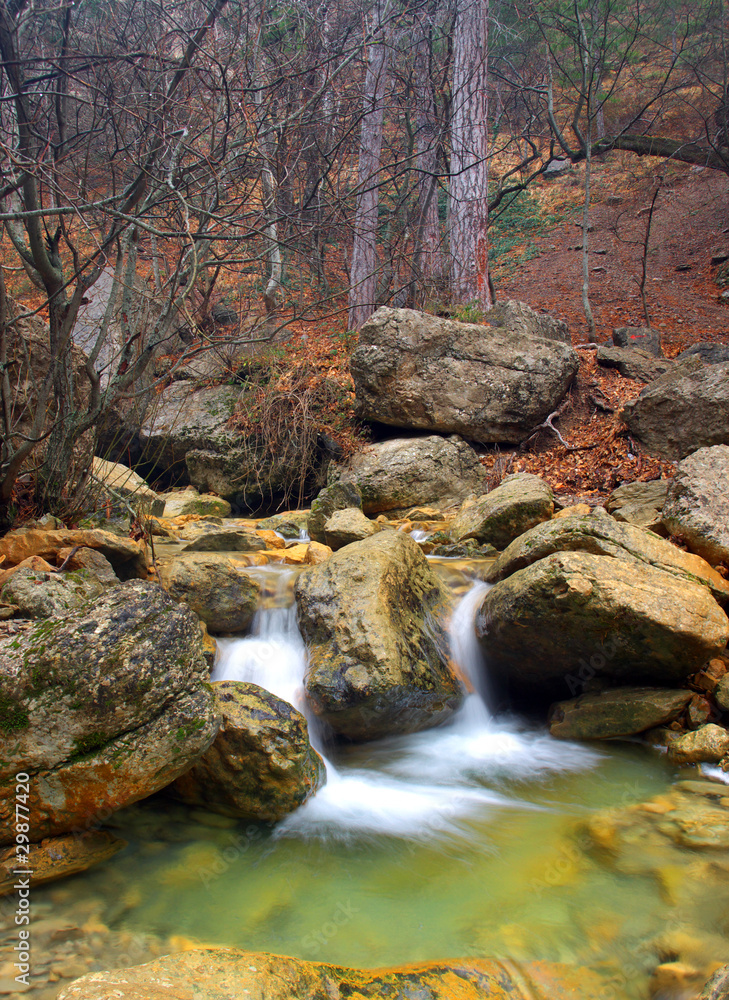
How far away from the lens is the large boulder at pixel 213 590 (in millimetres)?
4359

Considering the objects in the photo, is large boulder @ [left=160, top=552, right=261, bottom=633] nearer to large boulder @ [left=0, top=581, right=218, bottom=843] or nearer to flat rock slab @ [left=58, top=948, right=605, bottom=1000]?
large boulder @ [left=0, top=581, right=218, bottom=843]

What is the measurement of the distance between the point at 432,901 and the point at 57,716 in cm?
172

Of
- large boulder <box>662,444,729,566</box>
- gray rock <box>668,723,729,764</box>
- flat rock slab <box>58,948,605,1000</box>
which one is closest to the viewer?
flat rock slab <box>58,948,605,1000</box>

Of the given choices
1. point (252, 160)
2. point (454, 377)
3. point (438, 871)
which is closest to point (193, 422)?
point (454, 377)

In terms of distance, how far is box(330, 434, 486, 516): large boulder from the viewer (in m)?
7.48

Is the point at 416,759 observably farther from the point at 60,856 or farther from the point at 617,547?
the point at 60,856

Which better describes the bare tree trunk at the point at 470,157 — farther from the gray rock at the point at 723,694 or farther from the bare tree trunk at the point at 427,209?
the gray rock at the point at 723,694

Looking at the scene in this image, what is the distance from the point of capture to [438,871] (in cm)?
282

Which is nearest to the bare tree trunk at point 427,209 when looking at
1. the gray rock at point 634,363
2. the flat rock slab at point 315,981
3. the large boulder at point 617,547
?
the gray rock at point 634,363

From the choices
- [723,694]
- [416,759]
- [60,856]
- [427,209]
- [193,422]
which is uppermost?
[427,209]

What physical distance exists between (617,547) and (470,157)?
8244 millimetres

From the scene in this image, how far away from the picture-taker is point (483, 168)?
10.0 metres

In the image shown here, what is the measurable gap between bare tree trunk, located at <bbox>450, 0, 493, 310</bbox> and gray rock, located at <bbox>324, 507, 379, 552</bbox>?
5.09 m

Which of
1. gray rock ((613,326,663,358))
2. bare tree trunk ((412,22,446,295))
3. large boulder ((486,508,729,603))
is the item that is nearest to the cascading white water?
large boulder ((486,508,729,603))
